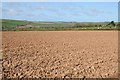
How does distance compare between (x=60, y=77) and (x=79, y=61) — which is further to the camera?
(x=79, y=61)

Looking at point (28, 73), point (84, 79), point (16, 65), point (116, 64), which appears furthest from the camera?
point (116, 64)

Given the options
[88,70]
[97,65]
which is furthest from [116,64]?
[88,70]

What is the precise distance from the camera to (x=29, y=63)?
1280 centimetres

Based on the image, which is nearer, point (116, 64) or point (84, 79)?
point (84, 79)

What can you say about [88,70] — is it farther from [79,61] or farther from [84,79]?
[79,61]

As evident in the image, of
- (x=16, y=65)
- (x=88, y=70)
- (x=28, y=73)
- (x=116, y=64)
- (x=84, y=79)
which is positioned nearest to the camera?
(x=84, y=79)

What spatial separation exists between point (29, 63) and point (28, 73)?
2.21m

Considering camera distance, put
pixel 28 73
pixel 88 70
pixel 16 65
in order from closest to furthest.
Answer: pixel 28 73
pixel 88 70
pixel 16 65

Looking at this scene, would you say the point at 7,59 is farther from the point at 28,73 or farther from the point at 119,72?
the point at 119,72

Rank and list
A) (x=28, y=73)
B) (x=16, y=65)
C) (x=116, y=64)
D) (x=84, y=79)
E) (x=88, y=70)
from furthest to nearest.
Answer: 1. (x=116, y=64)
2. (x=16, y=65)
3. (x=88, y=70)
4. (x=28, y=73)
5. (x=84, y=79)

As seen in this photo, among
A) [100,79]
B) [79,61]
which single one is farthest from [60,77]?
[79,61]

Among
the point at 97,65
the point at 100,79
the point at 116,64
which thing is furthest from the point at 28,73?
the point at 116,64

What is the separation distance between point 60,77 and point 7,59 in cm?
491

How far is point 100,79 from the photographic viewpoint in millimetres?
10016
